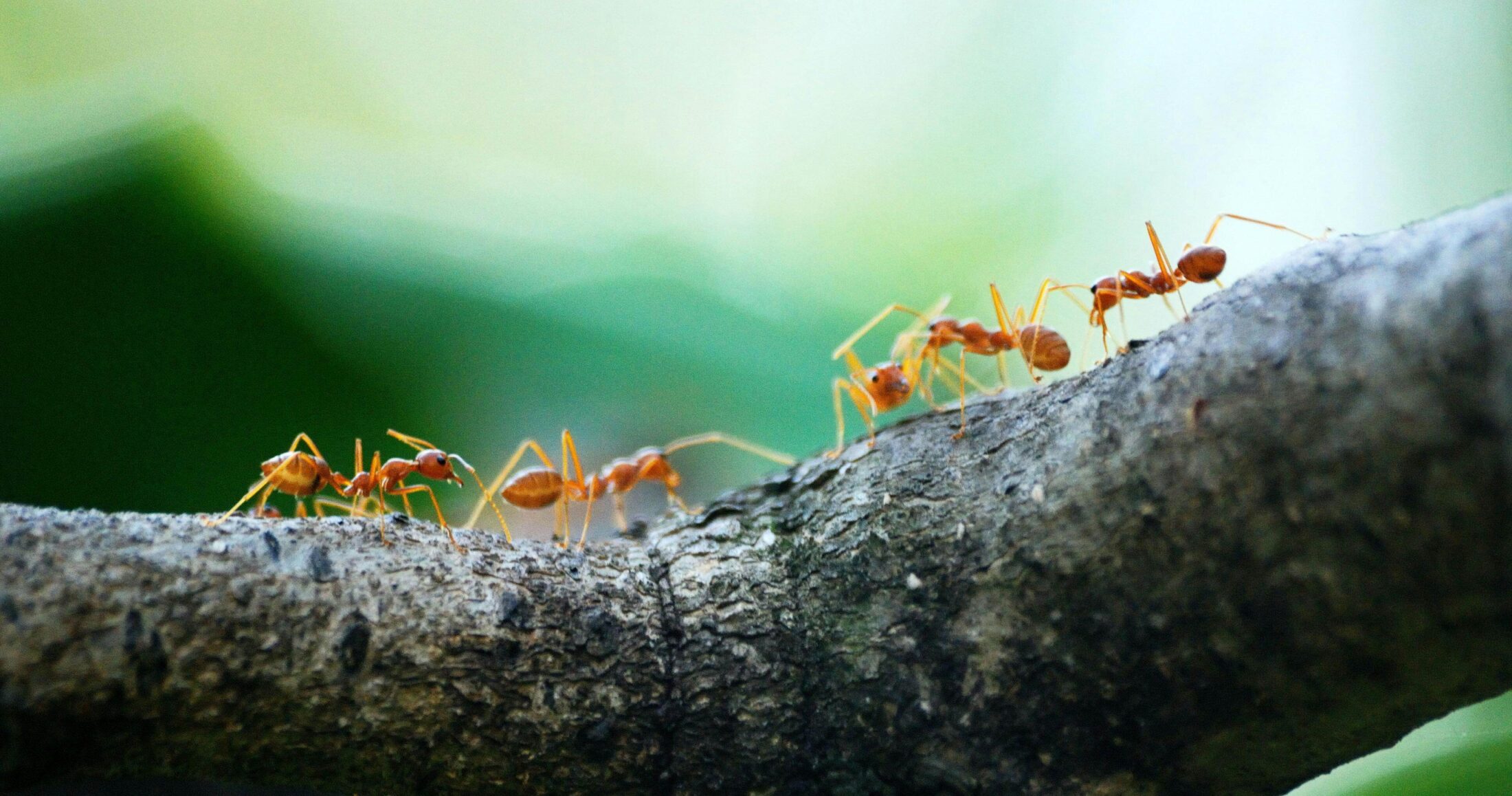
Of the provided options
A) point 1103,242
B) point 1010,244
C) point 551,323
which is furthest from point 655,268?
point 1103,242

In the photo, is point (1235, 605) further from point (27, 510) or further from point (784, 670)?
point (27, 510)

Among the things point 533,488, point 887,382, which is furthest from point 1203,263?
point 533,488

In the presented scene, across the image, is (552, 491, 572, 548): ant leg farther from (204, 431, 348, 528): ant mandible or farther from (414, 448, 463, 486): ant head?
(204, 431, 348, 528): ant mandible

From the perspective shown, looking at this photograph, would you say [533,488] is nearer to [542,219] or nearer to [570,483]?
[570,483]

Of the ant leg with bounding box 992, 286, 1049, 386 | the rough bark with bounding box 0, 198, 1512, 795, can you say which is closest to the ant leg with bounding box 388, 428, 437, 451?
the rough bark with bounding box 0, 198, 1512, 795

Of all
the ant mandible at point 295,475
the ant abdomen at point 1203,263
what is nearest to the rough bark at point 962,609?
the ant mandible at point 295,475

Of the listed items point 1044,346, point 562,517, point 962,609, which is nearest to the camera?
point 962,609
